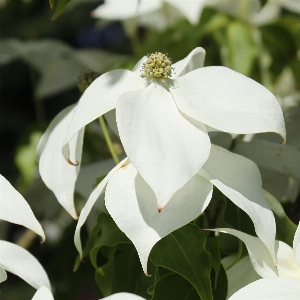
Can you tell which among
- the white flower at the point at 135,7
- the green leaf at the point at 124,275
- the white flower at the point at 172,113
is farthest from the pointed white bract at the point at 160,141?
the white flower at the point at 135,7

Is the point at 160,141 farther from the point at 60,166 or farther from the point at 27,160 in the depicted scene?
the point at 27,160

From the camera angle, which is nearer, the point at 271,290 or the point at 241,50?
the point at 271,290

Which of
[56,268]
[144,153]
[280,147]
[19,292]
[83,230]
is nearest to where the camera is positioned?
[144,153]

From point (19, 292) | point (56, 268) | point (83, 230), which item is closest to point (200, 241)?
point (83, 230)

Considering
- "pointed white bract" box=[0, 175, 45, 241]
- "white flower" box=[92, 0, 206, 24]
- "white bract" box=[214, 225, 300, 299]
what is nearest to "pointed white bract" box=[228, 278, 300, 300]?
"white bract" box=[214, 225, 300, 299]

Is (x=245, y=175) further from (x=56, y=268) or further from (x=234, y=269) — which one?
(x=56, y=268)

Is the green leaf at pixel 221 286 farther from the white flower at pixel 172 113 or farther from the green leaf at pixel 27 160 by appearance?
the green leaf at pixel 27 160

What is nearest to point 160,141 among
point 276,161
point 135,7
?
point 276,161
